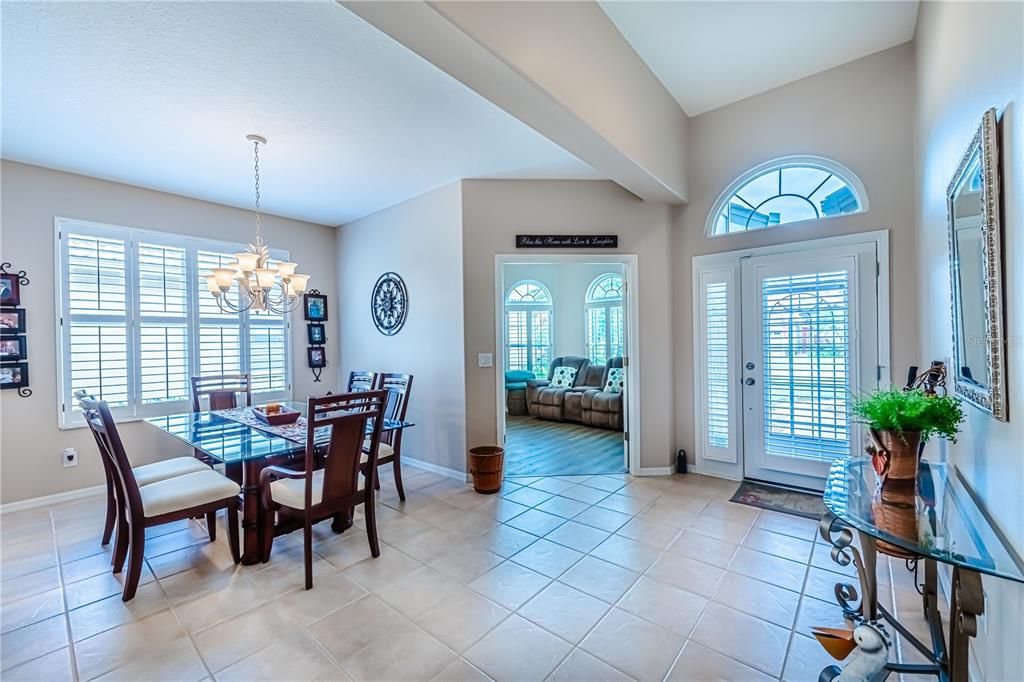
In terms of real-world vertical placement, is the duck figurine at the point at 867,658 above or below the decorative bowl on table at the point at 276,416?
below

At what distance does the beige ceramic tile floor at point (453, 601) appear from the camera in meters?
1.83

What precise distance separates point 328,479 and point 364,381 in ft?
5.23

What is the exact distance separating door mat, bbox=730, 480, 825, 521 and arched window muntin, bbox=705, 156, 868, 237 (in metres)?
2.16

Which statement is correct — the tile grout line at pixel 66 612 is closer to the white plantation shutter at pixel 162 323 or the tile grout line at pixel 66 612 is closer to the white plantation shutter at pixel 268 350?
the white plantation shutter at pixel 162 323

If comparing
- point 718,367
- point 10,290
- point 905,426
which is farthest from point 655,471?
point 10,290

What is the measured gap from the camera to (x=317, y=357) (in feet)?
18.0

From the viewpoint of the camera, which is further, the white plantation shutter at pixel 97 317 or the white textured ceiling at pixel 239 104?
the white plantation shutter at pixel 97 317

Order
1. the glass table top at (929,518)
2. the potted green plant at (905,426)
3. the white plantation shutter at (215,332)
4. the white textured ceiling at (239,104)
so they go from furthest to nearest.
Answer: the white plantation shutter at (215,332), the white textured ceiling at (239,104), the potted green plant at (905,426), the glass table top at (929,518)

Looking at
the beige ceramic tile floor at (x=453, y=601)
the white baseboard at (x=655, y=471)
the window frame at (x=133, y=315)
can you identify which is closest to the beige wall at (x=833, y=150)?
the white baseboard at (x=655, y=471)

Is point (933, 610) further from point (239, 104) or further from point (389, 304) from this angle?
point (389, 304)

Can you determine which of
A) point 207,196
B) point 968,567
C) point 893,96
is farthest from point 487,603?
point 207,196

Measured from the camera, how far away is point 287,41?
225 centimetres

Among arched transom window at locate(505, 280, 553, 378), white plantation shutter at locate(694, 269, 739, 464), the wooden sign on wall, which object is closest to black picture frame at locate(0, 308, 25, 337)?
the wooden sign on wall

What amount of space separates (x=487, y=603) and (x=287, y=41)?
3.01m
